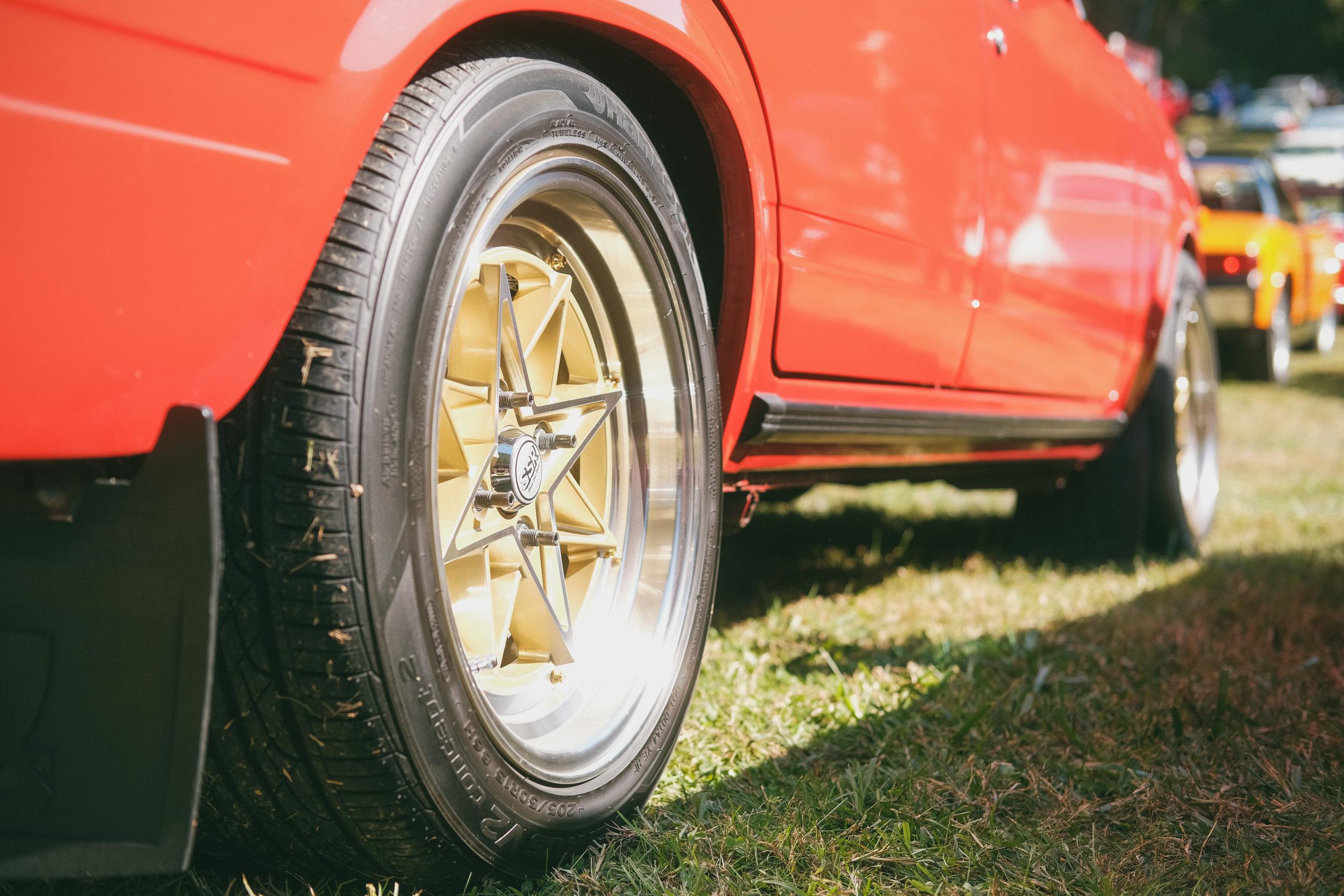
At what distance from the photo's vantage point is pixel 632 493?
1.84 metres

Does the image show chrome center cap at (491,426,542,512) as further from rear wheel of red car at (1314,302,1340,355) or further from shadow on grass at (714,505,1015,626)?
rear wheel of red car at (1314,302,1340,355)

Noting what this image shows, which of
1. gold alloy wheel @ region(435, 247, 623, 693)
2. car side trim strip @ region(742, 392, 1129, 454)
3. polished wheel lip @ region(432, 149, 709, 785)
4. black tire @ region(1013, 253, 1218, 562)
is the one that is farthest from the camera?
black tire @ region(1013, 253, 1218, 562)

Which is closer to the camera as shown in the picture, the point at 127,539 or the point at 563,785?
the point at 127,539

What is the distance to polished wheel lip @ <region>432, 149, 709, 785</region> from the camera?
4.62 feet

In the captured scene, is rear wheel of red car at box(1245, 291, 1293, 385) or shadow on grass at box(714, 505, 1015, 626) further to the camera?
rear wheel of red car at box(1245, 291, 1293, 385)

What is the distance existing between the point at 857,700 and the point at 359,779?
1209 millimetres

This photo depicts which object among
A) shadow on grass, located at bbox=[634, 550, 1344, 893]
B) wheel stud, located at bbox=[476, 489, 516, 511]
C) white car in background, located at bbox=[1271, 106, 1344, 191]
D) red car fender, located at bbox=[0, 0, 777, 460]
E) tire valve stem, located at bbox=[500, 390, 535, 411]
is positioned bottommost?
shadow on grass, located at bbox=[634, 550, 1344, 893]

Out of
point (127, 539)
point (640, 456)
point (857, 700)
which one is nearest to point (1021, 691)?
point (857, 700)

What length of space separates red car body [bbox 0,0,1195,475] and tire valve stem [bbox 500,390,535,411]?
416mm

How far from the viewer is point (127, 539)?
3.45ft

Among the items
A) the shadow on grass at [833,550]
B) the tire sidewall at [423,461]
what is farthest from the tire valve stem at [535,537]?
the shadow on grass at [833,550]

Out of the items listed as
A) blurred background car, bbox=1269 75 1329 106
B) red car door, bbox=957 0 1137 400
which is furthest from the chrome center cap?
blurred background car, bbox=1269 75 1329 106

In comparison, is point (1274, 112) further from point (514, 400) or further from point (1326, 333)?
point (514, 400)

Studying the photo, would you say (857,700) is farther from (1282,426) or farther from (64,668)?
(1282,426)
